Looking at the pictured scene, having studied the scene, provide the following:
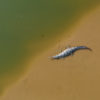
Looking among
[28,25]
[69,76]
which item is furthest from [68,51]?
[28,25]

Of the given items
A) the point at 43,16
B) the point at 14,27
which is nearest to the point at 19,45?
the point at 14,27

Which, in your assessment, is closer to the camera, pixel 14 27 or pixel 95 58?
pixel 95 58

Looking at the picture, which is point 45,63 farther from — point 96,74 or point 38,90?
point 96,74

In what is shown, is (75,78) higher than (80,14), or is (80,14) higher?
(80,14)

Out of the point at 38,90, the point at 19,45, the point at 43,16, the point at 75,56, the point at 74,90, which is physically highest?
the point at 43,16

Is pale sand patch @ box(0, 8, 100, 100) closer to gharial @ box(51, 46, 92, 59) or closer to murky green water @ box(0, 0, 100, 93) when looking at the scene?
gharial @ box(51, 46, 92, 59)

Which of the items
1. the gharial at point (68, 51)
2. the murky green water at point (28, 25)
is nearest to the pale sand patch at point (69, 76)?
the gharial at point (68, 51)
